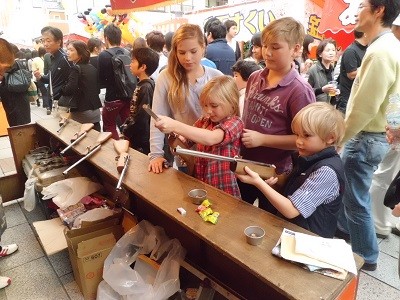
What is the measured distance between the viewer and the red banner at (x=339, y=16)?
13.6ft

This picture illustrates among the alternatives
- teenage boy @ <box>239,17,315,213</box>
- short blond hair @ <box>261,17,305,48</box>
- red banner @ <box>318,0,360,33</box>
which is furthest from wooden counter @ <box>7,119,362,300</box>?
red banner @ <box>318,0,360,33</box>

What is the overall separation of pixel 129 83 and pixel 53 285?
2158 millimetres

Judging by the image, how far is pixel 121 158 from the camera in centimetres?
192

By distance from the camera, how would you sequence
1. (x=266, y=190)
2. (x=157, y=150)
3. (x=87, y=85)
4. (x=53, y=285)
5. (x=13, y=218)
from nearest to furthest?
(x=266, y=190), (x=157, y=150), (x=53, y=285), (x=13, y=218), (x=87, y=85)

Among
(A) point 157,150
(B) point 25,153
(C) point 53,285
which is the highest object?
(A) point 157,150

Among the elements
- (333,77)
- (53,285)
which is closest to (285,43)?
(53,285)

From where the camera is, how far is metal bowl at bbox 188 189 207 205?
143 centimetres

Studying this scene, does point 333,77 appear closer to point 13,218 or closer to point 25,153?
point 25,153

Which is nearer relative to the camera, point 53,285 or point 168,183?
point 168,183

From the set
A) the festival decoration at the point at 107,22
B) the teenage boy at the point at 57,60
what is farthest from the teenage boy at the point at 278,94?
the festival decoration at the point at 107,22

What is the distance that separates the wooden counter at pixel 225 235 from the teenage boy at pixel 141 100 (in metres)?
0.33

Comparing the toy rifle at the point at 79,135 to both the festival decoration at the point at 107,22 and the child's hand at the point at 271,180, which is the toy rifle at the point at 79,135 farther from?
the festival decoration at the point at 107,22

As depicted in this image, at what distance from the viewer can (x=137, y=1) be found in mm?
3521

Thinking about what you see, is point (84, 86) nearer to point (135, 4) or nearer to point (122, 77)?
point (122, 77)
